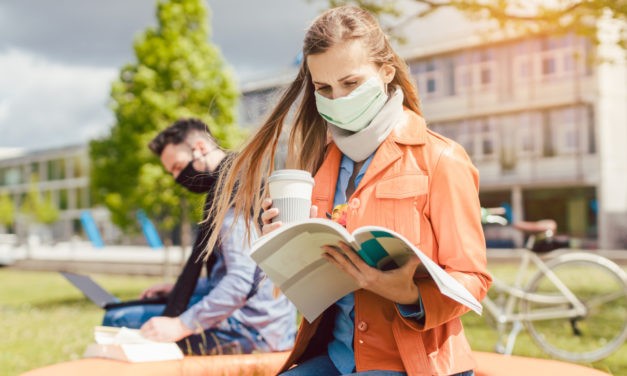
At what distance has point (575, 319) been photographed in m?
6.04

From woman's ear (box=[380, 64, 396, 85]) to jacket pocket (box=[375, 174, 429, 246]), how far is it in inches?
12.1

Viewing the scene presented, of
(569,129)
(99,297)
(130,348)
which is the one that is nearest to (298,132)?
(130,348)

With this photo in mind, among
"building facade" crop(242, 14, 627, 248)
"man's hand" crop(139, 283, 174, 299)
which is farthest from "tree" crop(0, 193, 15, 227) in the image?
"man's hand" crop(139, 283, 174, 299)

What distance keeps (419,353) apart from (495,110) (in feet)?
115

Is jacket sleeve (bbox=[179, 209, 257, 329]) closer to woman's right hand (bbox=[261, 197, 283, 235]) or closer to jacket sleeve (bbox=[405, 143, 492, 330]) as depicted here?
woman's right hand (bbox=[261, 197, 283, 235])

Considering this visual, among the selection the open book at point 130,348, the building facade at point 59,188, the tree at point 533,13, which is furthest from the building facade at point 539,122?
the building facade at point 59,188

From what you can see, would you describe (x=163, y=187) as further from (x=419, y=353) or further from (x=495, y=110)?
(x=495, y=110)

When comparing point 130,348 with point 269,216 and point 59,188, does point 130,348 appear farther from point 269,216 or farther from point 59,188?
point 59,188

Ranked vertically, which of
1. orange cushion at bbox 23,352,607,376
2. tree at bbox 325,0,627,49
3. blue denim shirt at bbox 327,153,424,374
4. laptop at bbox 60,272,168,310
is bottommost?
orange cushion at bbox 23,352,607,376

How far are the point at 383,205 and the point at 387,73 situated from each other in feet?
1.30

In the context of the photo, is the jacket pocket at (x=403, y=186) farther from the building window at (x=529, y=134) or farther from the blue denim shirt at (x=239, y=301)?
the building window at (x=529, y=134)

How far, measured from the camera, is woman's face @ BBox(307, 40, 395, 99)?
1.82m

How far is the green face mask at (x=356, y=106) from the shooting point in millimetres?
1819

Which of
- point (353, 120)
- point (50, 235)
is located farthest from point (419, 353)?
point (50, 235)
